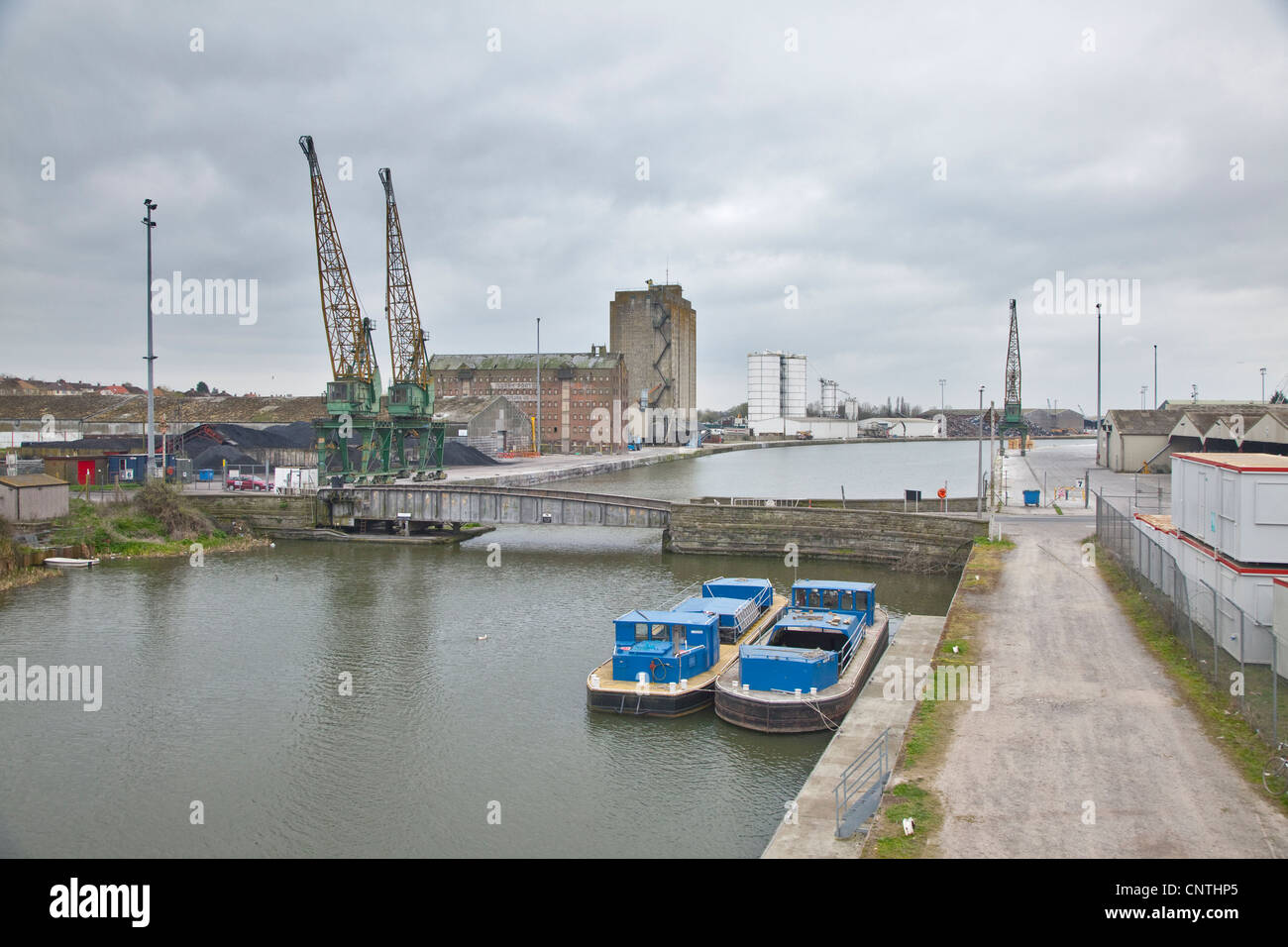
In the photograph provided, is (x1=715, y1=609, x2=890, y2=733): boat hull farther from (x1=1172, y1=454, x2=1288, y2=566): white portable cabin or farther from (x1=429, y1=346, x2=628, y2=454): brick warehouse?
(x1=429, y1=346, x2=628, y2=454): brick warehouse

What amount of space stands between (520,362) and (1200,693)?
122477mm

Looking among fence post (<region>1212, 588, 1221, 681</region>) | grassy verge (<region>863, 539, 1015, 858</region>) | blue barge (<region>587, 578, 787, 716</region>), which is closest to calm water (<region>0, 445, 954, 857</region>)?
blue barge (<region>587, 578, 787, 716</region>)

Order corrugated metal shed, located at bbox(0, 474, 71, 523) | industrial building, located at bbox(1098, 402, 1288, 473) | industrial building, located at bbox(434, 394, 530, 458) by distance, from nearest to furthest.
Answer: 1. corrugated metal shed, located at bbox(0, 474, 71, 523)
2. industrial building, located at bbox(1098, 402, 1288, 473)
3. industrial building, located at bbox(434, 394, 530, 458)

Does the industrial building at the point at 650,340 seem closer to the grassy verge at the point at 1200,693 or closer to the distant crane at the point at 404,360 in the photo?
the distant crane at the point at 404,360

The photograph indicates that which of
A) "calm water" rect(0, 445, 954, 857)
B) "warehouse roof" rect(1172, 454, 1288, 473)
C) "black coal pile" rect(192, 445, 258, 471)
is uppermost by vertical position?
"warehouse roof" rect(1172, 454, 1288, 473)

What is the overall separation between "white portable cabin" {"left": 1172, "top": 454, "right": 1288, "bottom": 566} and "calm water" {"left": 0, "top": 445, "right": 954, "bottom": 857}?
28.3 feet

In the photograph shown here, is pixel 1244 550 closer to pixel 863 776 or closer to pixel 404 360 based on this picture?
pixel 863 776

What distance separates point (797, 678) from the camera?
18469 mm

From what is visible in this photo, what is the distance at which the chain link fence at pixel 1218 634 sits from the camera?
13.4 m

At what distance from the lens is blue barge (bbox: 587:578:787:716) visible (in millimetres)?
19031

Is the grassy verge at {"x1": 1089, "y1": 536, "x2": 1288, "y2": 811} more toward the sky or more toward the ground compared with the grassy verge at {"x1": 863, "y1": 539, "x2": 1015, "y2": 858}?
more toward the sky

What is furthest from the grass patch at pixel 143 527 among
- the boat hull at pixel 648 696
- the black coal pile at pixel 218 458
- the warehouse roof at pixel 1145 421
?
the warehouse roof at pixel 1145 421
